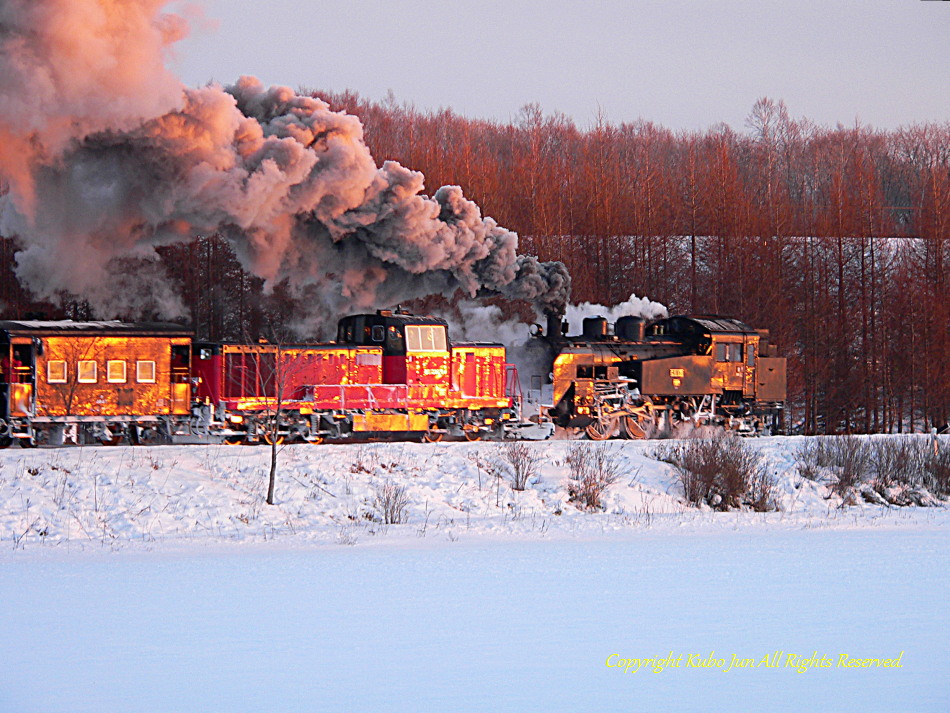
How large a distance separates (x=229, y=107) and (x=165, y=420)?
8.53m

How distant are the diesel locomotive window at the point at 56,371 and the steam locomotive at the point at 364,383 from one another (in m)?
0.02

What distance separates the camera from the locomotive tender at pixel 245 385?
24.1 metres

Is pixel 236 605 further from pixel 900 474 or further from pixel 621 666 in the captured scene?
pixel 900 474

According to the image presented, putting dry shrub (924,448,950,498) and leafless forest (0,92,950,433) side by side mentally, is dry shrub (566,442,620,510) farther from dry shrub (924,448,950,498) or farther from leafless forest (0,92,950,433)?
leafless forest (0,92,950,433)

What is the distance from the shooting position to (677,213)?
184 ft

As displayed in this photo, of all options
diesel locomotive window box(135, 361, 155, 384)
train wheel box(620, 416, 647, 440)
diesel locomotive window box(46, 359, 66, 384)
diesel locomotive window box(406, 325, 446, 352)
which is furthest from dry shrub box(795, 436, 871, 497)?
diesel locomotive window box(46, 359, 66, 384)

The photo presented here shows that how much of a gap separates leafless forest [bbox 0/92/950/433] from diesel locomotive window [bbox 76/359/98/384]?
20.9 m

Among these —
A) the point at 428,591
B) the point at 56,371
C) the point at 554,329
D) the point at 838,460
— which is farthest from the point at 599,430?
the point at 428,591

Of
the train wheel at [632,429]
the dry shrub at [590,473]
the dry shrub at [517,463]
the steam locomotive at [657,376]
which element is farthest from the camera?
the train wheel at [632,429]

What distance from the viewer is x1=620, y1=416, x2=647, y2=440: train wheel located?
30781mm

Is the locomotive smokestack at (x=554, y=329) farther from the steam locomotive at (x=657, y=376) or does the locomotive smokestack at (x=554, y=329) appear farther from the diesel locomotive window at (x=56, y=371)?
the diesel locomotive window at (x=56, y=371)

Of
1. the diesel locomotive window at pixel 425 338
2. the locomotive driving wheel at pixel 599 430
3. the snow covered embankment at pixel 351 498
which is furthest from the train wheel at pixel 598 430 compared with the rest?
the diesel locomotive window at pixel 425 338

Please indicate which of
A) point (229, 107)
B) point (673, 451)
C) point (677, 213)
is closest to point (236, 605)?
point (673, 451)

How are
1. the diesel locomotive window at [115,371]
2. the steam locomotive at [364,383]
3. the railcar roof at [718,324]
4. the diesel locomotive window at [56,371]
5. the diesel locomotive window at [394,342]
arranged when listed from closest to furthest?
the diesel locomotive window at [56,371], the steam locomotive at [364,383], the diesel locomotive window at [115,371], the diesel locomotive window at [394,342], the railcar roof at [718,324]
